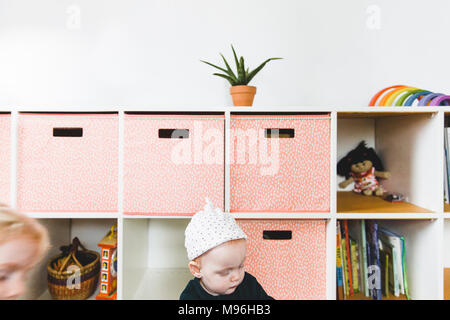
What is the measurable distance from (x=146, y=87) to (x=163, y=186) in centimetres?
58

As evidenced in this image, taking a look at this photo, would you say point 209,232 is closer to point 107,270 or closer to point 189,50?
point 107,270

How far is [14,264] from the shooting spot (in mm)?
316

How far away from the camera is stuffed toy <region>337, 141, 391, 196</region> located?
1.31m

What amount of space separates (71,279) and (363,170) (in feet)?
4.16

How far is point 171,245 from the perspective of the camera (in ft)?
4.63

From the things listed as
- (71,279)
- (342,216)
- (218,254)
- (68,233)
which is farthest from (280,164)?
(68,233)

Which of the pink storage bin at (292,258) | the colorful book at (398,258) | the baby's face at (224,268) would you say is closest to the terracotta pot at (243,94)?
the pink storage bin at (292,258)

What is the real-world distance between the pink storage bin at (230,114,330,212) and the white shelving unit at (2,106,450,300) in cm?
3

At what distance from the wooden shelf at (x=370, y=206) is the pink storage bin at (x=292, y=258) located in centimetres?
14

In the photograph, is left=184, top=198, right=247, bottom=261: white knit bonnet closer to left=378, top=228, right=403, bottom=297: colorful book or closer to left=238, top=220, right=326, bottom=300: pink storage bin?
left=238, top=220, right=326, bottom=300: pink storage bin

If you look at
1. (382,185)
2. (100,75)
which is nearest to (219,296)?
(382,185)

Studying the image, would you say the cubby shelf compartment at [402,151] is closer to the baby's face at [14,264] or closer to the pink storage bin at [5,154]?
the baby's face at [14,264]
